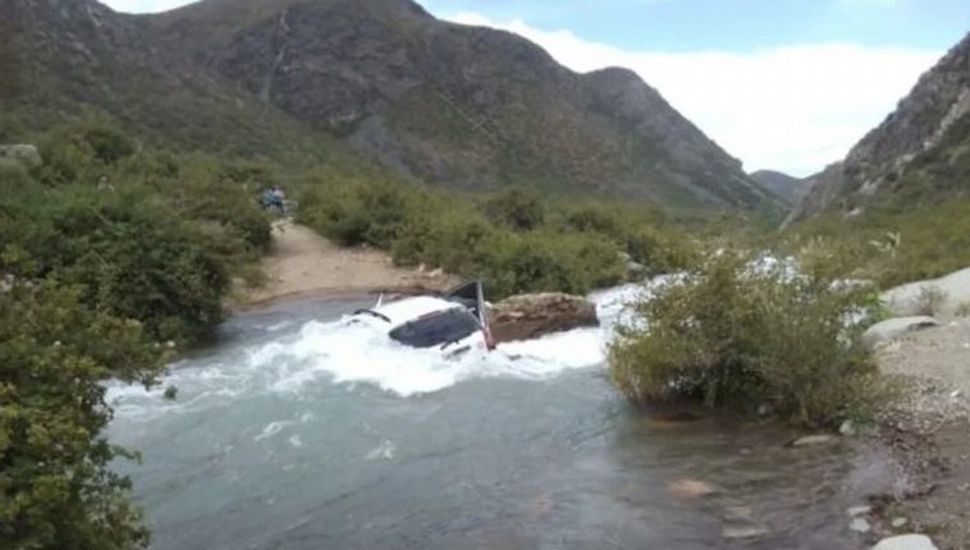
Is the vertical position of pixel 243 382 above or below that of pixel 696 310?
below

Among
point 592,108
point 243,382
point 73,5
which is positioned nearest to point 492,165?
point 592,108

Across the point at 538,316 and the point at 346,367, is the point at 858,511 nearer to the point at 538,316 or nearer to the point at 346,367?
the point at 346,367

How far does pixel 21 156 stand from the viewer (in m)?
32.7

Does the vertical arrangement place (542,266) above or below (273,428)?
above

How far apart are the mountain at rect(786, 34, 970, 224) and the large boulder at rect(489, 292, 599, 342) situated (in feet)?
113

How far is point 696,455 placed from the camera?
40.4 ft

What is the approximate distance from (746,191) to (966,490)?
13138 cm

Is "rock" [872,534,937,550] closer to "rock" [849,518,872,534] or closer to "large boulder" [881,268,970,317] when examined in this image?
"rock" [849,518,872,534]

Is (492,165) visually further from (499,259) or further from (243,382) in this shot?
(243,382)

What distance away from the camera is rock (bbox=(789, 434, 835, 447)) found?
12258 mm

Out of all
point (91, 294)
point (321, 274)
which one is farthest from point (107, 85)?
point (91, 294)

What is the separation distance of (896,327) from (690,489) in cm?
789

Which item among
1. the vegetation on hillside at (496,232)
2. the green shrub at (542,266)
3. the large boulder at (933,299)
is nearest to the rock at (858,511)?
the large boulder at (933,299)

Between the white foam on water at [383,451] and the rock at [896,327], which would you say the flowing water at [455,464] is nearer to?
the white foam on water at [383,451]
